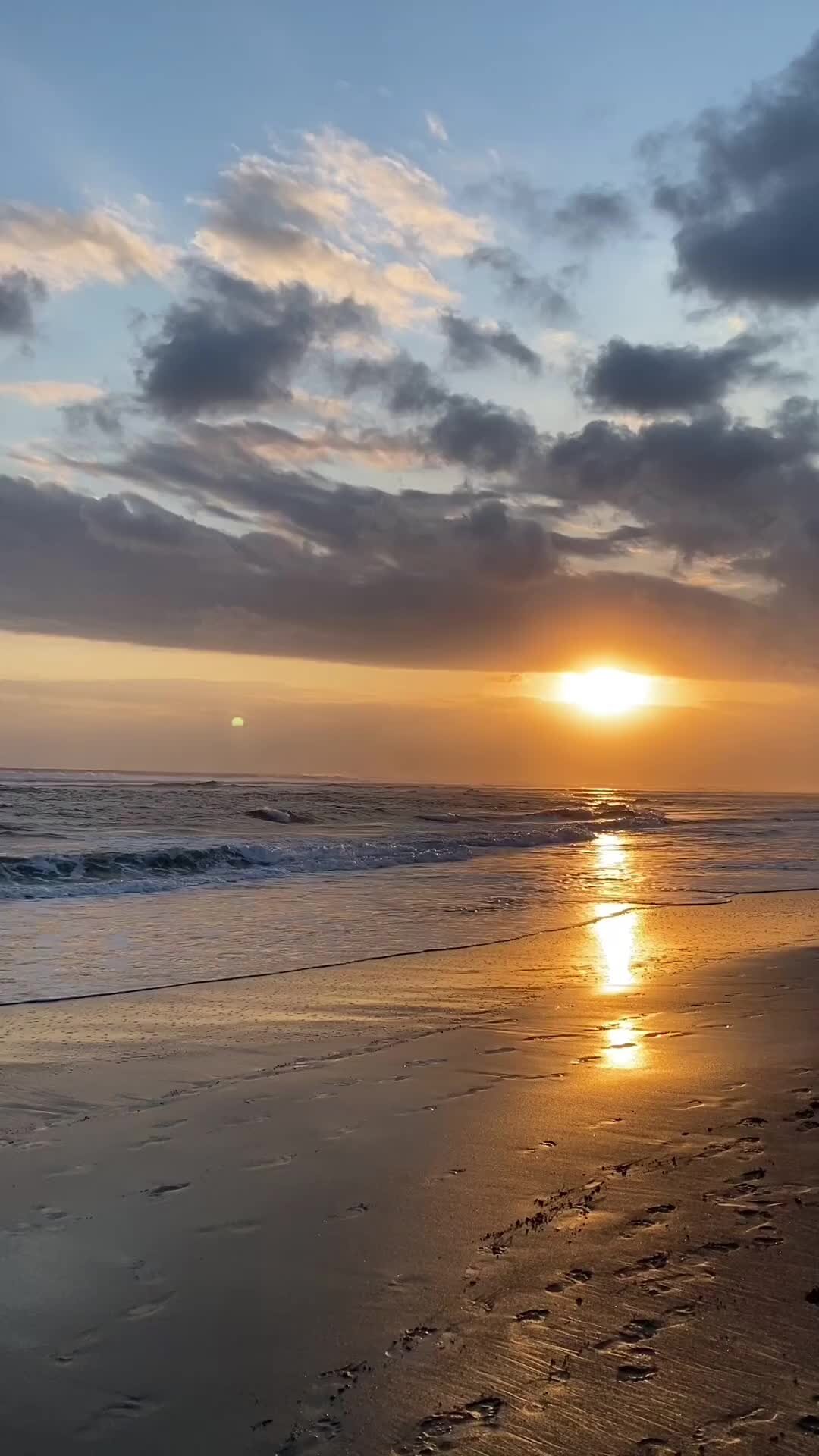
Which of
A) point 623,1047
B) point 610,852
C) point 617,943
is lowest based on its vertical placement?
point 610,852

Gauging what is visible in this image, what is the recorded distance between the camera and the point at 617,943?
12438 millimetres

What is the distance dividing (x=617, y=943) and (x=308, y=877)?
28.9 ft

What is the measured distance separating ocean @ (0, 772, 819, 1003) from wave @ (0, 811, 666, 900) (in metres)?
0.06

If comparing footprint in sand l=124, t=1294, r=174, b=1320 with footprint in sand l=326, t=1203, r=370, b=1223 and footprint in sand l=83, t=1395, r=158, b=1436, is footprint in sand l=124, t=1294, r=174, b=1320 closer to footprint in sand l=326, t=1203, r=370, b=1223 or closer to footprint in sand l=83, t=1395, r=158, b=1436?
footprint in sand l=83, t=1395, r=158, b=1436

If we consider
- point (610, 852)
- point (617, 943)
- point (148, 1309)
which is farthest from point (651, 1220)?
point (610, 852)

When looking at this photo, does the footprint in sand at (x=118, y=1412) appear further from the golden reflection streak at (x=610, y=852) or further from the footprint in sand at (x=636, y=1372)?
the golden reflection streak at (x=610, y=852)

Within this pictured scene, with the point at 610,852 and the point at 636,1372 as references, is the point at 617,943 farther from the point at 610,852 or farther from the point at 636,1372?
the point at 610,852

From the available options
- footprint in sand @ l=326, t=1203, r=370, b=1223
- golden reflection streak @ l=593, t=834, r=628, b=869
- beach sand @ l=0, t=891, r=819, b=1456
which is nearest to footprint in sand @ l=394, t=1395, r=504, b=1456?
beach sand @ l=0, t=891, r=819, b=1456

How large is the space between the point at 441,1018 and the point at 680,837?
84.1ft

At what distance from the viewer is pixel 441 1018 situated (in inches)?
320

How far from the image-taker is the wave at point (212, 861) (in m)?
18.2

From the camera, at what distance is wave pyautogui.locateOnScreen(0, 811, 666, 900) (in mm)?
18219

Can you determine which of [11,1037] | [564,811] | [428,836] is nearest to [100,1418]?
[11,1037]

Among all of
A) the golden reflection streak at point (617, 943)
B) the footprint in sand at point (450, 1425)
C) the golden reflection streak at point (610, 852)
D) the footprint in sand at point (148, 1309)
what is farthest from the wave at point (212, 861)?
the footprint in sand at point (450, 1425)
